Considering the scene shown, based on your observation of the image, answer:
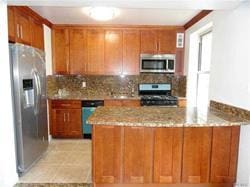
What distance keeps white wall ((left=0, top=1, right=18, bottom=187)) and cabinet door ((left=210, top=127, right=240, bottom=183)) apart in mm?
2376

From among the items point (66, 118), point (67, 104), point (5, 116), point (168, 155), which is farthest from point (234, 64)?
point (66, 118)

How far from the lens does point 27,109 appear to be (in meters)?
2.82

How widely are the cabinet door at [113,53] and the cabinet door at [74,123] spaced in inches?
42.3

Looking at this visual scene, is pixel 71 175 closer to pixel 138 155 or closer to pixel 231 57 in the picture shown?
pixel 138 155

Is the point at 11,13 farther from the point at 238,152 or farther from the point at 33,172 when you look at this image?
the point at 238,152

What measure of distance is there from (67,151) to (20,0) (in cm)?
253

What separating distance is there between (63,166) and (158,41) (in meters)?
3.06

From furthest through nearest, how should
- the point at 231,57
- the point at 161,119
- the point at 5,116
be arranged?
1. the point at 231,57
2. the point at 5,116
3. the point at 161,119

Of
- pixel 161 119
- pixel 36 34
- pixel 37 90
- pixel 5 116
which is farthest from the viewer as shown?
pixel 36 34

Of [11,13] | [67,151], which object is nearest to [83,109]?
[67,151]

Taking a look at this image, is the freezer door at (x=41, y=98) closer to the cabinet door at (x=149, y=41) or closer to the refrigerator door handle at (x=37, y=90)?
the refrigerator door handle at (x=37, y=90)

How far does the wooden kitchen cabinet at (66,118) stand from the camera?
167 inches

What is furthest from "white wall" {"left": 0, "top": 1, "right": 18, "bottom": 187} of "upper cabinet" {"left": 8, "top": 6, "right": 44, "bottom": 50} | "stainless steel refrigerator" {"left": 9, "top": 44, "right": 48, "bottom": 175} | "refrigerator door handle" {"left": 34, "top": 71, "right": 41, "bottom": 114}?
"refrigerator door handle" {"left": 34, "top": 71, "right": 41, "bottom": 114}

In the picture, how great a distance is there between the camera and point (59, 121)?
14.1ft
